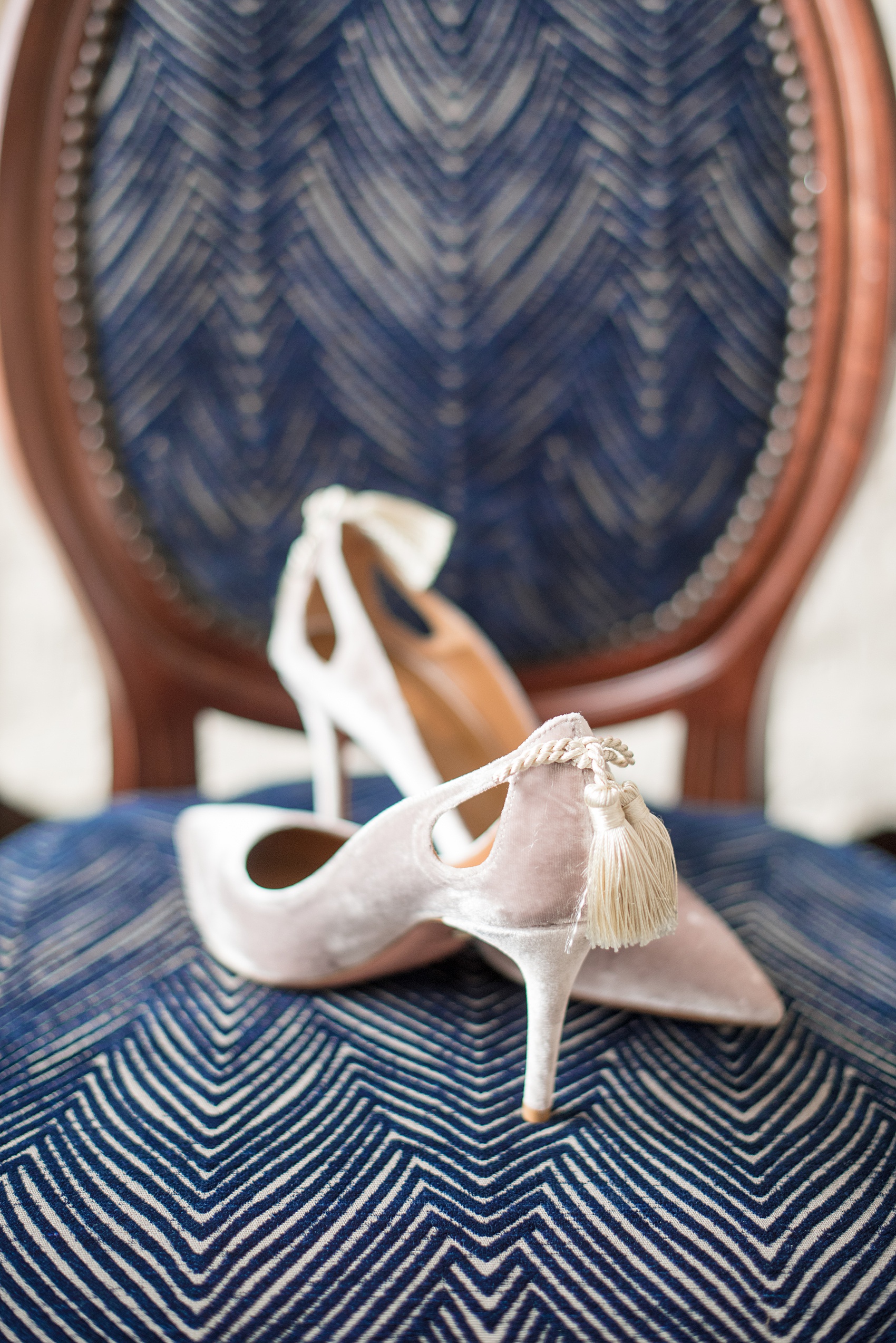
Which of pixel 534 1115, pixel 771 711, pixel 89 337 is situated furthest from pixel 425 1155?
pixel 771 711

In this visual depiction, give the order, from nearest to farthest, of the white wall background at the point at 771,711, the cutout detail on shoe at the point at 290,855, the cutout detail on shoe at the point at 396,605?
1. the cutout detail on shoe at the point at 290,855
2. the cutout detail on shoe at the point at 396,605
3. the white wall background at the point at 771,711

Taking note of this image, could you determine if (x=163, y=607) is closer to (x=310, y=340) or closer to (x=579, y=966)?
(x=310, y=340)

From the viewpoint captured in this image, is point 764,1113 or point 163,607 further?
point 163,607

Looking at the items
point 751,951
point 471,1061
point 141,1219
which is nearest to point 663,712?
point 751,951

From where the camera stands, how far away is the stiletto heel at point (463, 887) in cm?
27

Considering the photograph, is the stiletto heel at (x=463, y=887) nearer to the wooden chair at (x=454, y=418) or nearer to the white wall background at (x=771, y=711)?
the wooden chair at (x=454, y=418)

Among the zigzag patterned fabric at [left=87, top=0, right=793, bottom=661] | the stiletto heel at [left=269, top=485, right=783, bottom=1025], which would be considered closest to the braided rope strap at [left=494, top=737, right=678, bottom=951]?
the stiletto heel at [left=269, top=485, right=783, bottom=1025]

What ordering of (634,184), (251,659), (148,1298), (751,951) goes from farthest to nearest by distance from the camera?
(251,659) < (634,184) < (751,951) < (148,1298)

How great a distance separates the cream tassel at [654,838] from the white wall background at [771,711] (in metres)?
0.58

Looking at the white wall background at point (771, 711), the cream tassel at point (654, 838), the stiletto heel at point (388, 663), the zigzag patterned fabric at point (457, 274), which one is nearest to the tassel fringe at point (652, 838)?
the cream tassel at point (654, 838)

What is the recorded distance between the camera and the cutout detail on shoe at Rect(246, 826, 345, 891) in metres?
0.42

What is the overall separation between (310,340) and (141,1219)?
479 millimetres

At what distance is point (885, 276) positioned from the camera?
1.57ft

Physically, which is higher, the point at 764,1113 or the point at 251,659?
the point at 251,659
